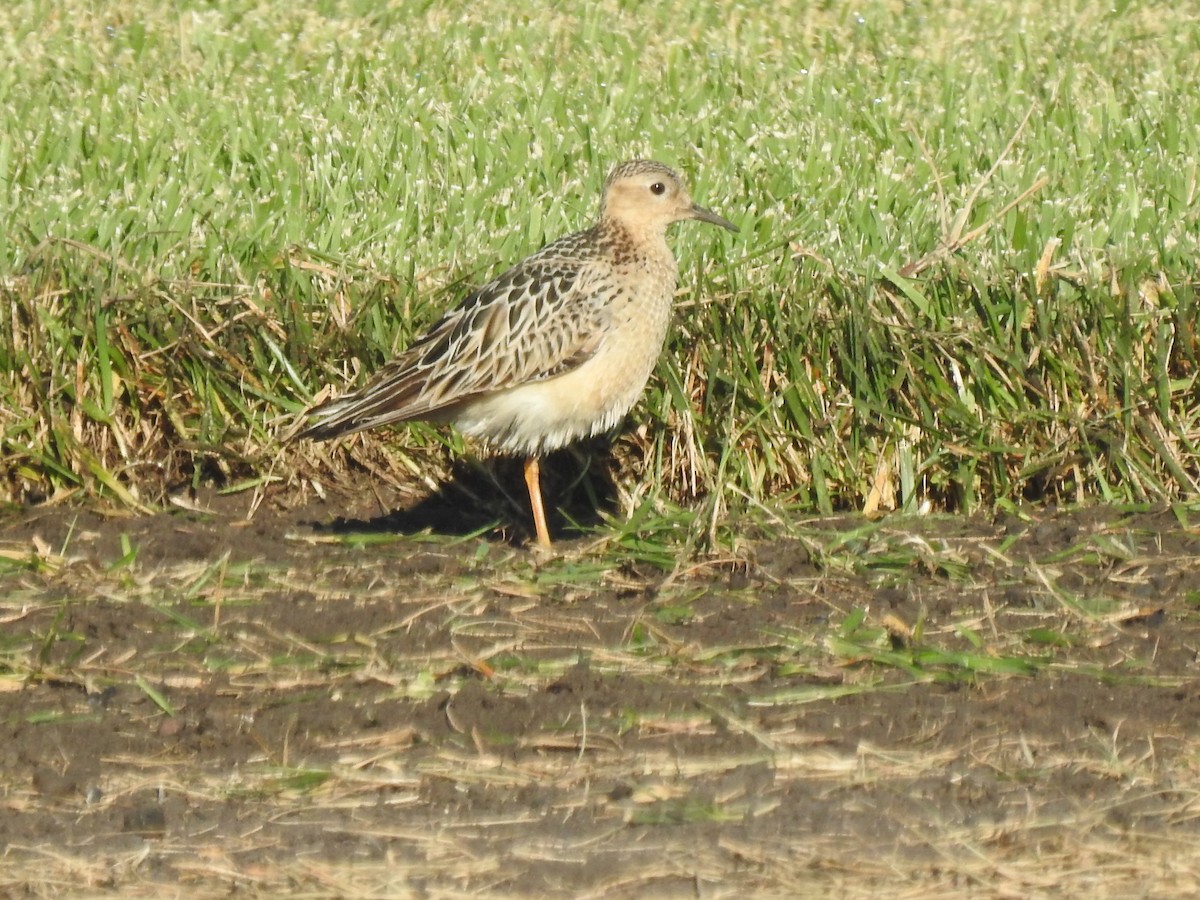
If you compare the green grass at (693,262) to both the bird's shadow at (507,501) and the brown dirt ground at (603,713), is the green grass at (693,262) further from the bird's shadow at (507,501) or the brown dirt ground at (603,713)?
the brown dirt ground at (603,713)

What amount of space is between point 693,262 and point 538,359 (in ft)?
3.43

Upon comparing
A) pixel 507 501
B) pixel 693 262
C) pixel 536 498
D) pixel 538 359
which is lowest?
pixel 507 501

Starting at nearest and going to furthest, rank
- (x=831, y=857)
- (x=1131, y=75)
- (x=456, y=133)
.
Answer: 1. (x=831, y=857)
2. (x=456, y=133)
3. (x=1131, y=75)

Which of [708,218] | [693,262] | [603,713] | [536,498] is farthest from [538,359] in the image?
[603,713]

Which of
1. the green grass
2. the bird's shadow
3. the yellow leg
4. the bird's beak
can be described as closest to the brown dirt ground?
the yellow leg

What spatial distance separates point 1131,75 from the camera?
9.57m

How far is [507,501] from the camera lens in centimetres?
676

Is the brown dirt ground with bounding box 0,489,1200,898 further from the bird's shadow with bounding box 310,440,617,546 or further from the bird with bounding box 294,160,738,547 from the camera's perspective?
the bird with bounding box 294,160,738,547

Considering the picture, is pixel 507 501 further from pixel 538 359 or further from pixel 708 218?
pixel 708 218

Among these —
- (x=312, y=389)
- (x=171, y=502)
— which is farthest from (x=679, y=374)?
(x=171, y=502)

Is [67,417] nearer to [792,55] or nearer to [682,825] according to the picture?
[682,825]

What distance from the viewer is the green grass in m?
6.25

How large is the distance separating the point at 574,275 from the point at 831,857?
2793 mm

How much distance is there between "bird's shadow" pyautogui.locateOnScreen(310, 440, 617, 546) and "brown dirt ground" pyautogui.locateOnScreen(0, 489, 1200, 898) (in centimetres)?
26
